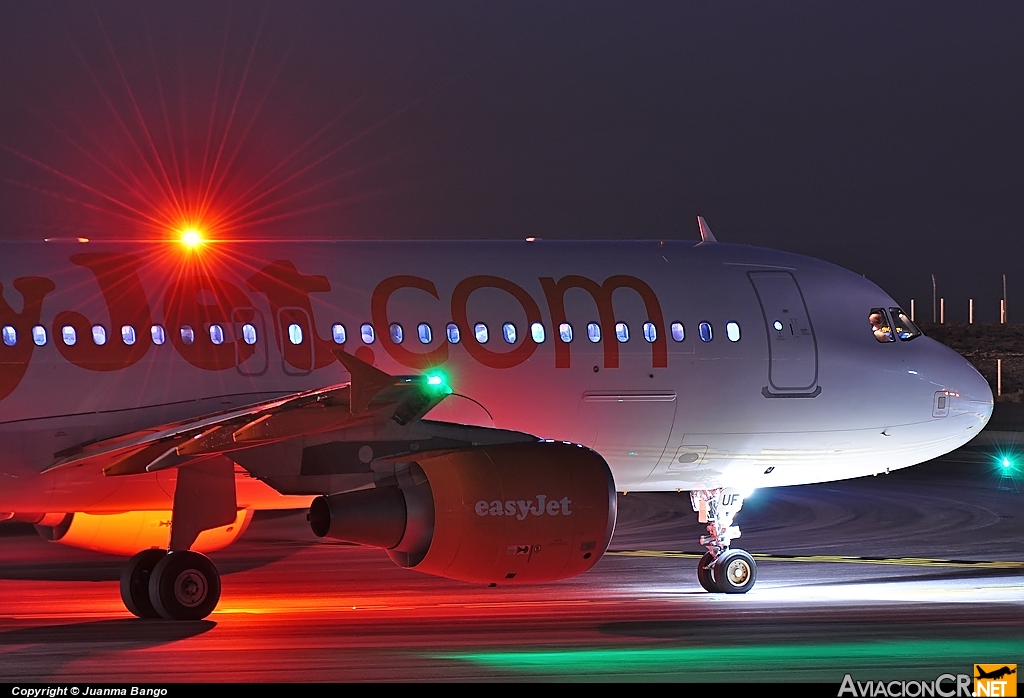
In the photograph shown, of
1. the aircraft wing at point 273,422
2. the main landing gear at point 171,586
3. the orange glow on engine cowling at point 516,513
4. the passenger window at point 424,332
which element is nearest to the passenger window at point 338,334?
the passenger window at point 424,332

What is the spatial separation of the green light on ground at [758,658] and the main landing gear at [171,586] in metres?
3.30

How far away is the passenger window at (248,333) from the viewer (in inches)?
656

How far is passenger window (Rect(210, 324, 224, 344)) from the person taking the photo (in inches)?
650

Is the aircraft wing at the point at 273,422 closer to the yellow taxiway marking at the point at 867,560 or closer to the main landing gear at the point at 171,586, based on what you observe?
the main landing gear at the point at 171,586

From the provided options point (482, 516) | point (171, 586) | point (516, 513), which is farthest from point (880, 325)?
point (171, 586)

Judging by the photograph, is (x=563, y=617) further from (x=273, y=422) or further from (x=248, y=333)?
(x=248, y=333)

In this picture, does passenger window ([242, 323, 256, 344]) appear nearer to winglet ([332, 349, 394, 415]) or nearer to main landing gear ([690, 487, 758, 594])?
winglet ([332, 349, 394, 415])

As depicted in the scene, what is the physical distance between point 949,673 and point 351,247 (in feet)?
27.9

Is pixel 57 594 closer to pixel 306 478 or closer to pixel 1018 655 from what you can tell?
pixel 306 478

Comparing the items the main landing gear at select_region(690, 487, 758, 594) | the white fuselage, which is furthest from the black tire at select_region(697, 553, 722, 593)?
the white fuselage

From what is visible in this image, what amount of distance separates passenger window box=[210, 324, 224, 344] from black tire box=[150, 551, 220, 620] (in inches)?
92.8

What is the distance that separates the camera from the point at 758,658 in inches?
525

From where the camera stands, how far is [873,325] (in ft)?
64.7

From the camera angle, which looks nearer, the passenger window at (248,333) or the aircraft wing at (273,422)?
the aircraft wing at (273,422)
